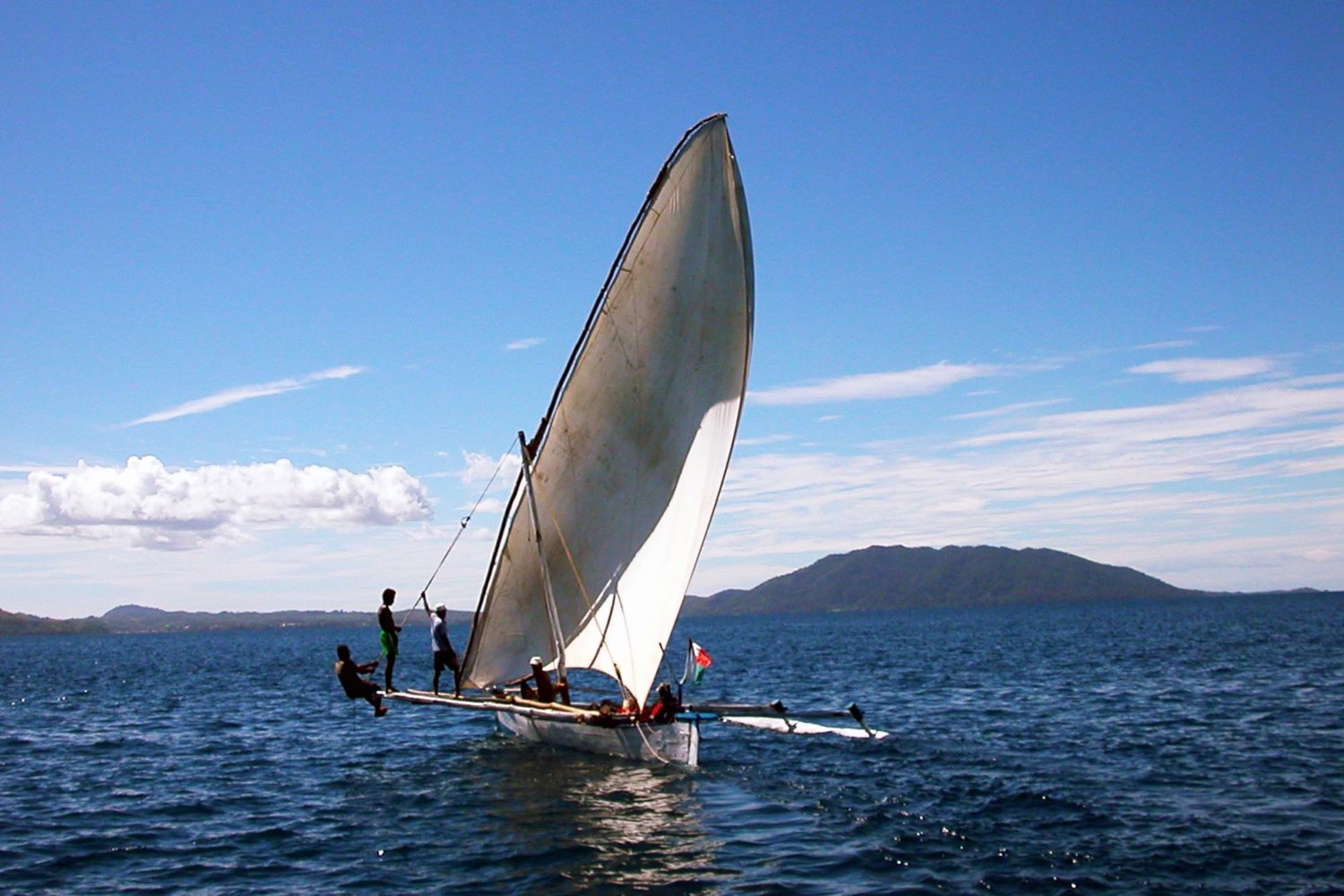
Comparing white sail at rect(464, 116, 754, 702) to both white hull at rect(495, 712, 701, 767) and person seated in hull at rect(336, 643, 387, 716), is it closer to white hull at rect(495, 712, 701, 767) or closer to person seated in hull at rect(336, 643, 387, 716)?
white hull at rect(495, 712, 701, 767)

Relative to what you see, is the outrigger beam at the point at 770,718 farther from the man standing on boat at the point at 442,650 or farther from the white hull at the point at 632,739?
the man standing on boat at the point at 442,650

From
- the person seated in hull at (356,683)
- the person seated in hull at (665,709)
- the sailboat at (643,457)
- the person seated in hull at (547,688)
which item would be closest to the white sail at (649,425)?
the sailboat at (643,457)

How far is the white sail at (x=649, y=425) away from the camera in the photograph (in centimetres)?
2369

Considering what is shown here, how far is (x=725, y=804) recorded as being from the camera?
22.0m

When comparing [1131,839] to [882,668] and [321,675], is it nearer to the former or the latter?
[882,668]

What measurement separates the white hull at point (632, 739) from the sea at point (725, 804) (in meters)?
0.45

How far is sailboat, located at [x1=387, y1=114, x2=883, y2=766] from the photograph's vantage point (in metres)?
23.7

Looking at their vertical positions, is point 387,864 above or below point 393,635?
below

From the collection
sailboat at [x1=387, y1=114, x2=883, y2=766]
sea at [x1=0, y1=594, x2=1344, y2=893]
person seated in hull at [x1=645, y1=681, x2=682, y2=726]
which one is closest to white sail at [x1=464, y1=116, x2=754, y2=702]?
sailboat at [x1=387, y1=114, x2=883, y2=766]

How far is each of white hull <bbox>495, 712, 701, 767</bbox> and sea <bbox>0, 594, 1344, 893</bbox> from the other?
452 mm

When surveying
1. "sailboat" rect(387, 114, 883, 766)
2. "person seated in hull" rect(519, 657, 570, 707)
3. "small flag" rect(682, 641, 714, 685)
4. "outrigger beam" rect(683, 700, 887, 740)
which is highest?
"sailboat" rect(387, 114, 883, 766)

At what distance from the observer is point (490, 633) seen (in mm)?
28547

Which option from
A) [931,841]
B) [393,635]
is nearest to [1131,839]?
[931,841]

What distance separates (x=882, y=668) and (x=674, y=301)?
45.2m
